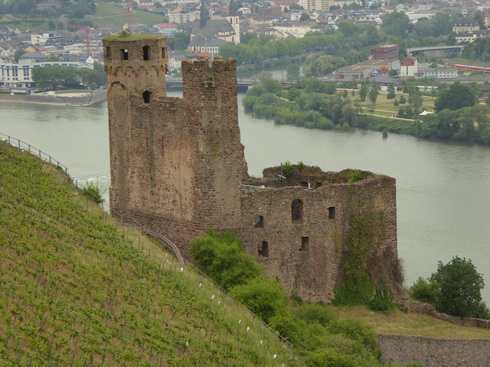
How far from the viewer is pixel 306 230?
26.4 m

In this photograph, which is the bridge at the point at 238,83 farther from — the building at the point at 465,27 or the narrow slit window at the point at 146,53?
the narrow slit window at the point at 146,53

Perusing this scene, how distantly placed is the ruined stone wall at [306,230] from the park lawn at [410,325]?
72 cm

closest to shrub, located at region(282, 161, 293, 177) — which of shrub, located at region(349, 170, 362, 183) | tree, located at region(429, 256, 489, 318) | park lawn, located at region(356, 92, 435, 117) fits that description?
shrub, located at region(349, 170, 362, 183)

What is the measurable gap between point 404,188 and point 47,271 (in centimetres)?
2914

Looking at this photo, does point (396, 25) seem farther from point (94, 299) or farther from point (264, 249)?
point (94, 299)

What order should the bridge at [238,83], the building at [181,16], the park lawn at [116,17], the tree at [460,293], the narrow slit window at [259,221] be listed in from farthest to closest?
the building at [181,16]
the park lawn at [116,17]
the bridge at [238,83]
the tree at [460,293]
the narrow slit window at [259,221]

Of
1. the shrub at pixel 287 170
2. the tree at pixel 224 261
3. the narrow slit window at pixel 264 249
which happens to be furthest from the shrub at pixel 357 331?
the shrub at pixel 287 170

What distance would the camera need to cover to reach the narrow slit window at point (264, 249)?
85.6ft

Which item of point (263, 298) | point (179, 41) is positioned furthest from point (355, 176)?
point (179, 41)

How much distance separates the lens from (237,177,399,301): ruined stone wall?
2595cm

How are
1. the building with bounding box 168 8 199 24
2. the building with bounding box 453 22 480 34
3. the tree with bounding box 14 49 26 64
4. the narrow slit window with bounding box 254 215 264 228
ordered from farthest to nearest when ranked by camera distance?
the building with bounding box 168 8 199 24
the building with bounding box 453 22 480 34
the tree with bounding box 14 49 26 64
the narrow slit window with bounding box 254 215 264 228

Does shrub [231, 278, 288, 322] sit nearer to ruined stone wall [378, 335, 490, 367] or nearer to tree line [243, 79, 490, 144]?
ruined stone wall [378, 335, 490, 367]

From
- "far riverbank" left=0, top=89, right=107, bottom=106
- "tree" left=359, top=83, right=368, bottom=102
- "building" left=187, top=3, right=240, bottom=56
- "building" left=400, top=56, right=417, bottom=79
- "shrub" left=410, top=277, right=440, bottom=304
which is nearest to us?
"shrub" left=410, top=277, right=440, bottom=304

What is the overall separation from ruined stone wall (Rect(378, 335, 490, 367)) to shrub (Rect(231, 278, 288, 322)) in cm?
254
